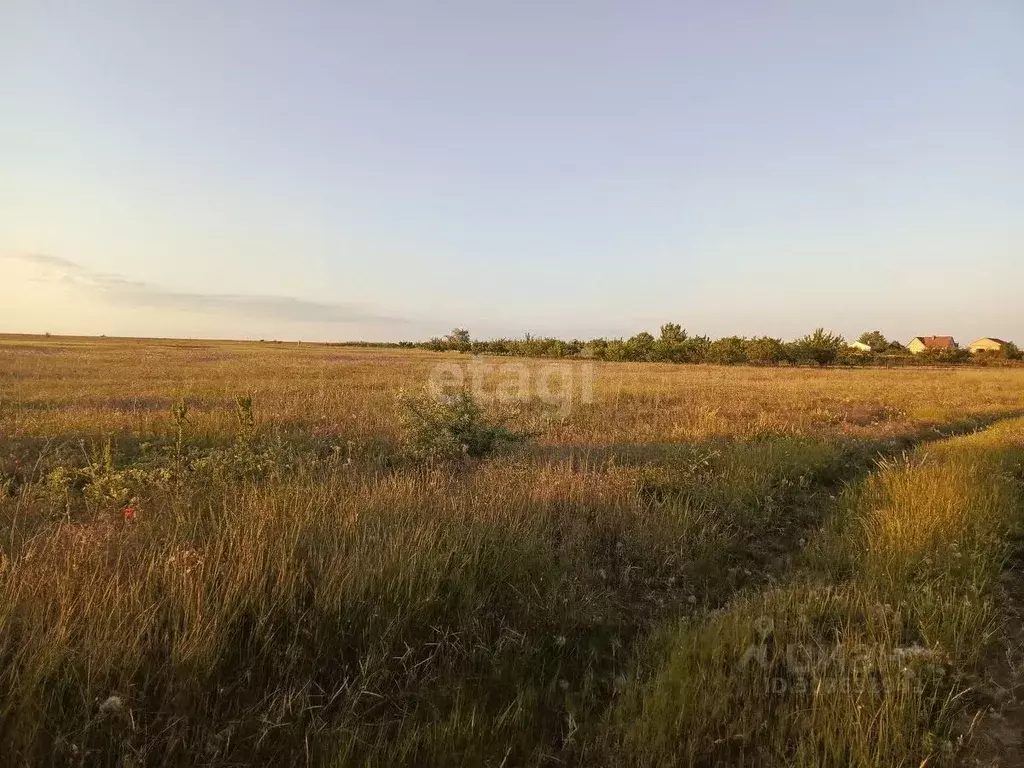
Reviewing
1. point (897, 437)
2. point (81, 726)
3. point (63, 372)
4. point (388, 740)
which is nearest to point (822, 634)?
point (388, 740)

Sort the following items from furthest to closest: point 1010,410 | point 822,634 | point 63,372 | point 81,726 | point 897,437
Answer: point 63,372, point 1010,410, point 897,437, point 822,634, point 81,726

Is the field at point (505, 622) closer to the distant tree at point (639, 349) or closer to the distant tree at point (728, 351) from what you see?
the distant tree at point (728, 351)

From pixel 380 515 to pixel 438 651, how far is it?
1.53 meters

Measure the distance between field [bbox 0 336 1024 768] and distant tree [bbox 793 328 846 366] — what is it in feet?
218

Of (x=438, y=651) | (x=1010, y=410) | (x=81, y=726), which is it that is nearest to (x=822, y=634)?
(x=438, y=651)

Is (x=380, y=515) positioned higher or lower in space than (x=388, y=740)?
higher

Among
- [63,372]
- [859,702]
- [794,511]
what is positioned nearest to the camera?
[859,702]

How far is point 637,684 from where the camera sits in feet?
9.98

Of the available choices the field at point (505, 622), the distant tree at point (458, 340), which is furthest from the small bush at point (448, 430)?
the distant tree at point (458, 340)

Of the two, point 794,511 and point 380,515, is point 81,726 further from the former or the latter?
point 794,511

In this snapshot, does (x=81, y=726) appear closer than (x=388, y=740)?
Yes

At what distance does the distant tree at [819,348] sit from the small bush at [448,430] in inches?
2661

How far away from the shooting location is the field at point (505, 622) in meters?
2.54

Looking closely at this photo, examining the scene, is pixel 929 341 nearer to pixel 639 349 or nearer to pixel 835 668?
pixel 639 349
